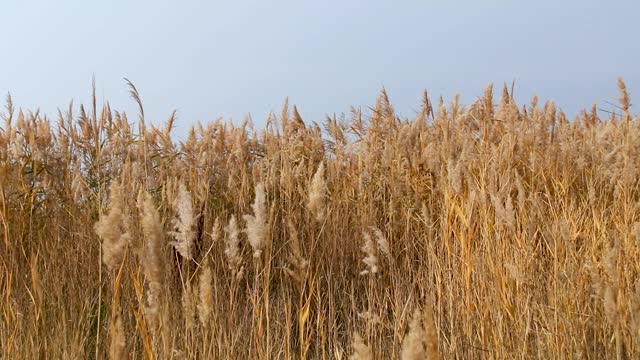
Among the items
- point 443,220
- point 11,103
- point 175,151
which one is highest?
point 11,103

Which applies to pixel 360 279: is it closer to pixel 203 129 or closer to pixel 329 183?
pixel 329 183

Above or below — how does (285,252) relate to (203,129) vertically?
below

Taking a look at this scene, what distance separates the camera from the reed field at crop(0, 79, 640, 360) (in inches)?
94.2

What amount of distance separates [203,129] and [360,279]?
182 centimetres

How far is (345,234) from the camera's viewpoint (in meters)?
3.73

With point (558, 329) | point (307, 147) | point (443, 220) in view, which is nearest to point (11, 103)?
point (307, 147)

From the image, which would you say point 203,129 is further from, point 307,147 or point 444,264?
point 444,264

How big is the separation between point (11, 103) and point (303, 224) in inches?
78.5

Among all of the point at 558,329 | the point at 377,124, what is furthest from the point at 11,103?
the point at 558,329

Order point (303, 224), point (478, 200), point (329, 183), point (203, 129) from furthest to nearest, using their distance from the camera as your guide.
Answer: point (203, 129), point (329, 183), point (303, 224), point (478, 200)

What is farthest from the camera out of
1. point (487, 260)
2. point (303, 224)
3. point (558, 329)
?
point (303, 224)

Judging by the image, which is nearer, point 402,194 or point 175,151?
point 402,194

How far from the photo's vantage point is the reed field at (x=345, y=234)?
2393mm

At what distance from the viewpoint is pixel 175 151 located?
440 cm
